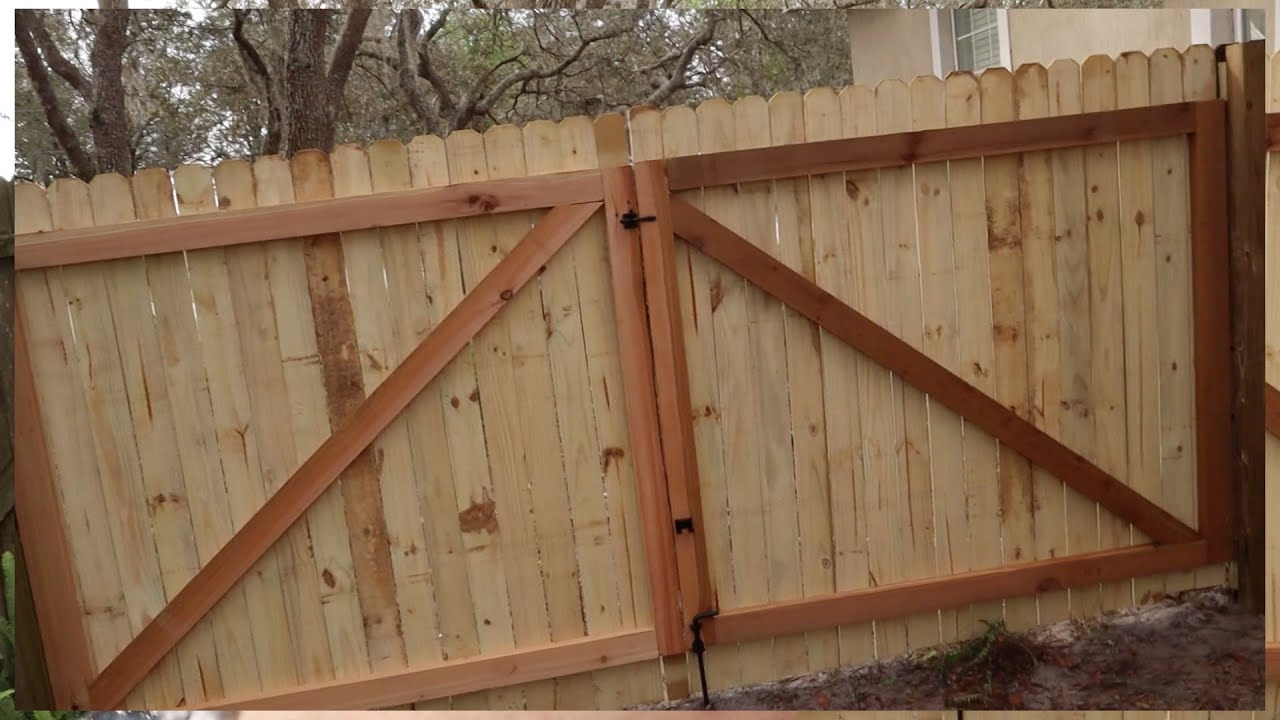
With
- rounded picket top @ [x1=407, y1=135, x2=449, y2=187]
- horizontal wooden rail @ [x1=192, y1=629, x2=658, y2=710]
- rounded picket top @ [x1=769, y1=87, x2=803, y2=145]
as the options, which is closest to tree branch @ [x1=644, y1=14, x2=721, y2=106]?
rounded picket top @ [x1=769, y1=87, x2=803, y2=145]

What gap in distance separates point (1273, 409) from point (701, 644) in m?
1.37

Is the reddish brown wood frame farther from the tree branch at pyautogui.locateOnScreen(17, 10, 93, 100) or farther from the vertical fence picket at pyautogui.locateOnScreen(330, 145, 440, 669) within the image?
the tree branch at pyautogui.locateOnScreen(17, 10, 93, 100)

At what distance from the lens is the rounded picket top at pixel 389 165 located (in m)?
1.60

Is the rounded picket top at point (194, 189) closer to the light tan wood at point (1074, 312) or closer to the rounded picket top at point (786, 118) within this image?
the rounded picket top at point (786, 118)

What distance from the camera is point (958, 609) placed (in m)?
1.87

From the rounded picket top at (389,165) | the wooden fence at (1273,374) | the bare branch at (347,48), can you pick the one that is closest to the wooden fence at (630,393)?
the rounded picket top at (389,165)

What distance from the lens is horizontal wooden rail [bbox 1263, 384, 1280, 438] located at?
1.83 m

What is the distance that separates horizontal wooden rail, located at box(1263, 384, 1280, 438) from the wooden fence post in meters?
0.05

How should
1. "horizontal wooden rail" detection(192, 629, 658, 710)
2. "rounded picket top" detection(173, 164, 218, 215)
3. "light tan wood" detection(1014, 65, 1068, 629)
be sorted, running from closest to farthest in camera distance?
1. "rounded picket top" detection(173, 164, 218, 215)
2. "light tan wood" detection(1014, 65, 1068, 629)
3. "horizontal wooden rail" detection(192, 629, 658, 710)

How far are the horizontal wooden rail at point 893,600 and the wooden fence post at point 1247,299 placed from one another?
38 cm

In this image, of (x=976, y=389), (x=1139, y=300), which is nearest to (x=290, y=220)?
(x=976, y=389)

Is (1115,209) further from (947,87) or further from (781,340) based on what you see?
(781,340)

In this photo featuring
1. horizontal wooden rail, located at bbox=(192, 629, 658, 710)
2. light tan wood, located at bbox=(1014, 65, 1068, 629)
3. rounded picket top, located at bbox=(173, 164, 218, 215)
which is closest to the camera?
rounded picket top, located at bbox=(173, 164, 218, 215)

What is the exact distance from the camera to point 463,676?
1.81 m
